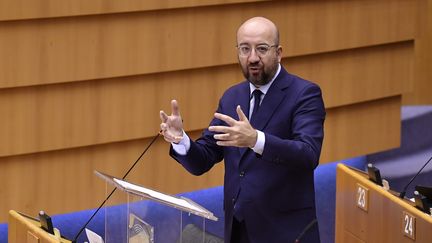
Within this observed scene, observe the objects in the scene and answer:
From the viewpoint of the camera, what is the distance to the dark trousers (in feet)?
9.77

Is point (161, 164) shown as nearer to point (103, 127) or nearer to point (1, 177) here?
point (103, 127)

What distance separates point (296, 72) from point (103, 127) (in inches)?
41.9

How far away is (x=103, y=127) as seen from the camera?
4578 mm

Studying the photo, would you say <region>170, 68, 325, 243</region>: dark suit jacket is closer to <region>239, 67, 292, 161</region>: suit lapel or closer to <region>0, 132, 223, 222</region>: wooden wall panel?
<region>239, 67, 292, 161</region>: suit lapel

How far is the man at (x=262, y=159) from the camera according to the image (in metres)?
2.86

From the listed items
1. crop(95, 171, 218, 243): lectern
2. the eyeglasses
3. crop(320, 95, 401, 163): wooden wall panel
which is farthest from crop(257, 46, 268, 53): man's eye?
crop(320, 95, 401, 163): wooden wall panel

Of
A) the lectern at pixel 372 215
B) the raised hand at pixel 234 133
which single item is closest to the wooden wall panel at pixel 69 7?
the lectern at pixel 372 215

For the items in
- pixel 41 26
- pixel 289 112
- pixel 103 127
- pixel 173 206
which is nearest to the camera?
pixel 173 206

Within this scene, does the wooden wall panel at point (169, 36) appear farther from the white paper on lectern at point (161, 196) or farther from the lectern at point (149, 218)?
the white paper on lectern at point (161, 196)

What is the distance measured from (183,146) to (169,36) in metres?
1.80

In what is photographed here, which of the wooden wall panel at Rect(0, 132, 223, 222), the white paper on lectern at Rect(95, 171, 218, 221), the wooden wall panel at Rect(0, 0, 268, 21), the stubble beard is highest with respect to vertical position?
the wooden wall panel at Rect(0, 0, 268, 21)

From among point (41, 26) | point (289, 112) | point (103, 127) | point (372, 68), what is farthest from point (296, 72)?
point (289, 112)

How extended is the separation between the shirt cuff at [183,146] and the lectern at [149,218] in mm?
146

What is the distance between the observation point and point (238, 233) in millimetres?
2992
